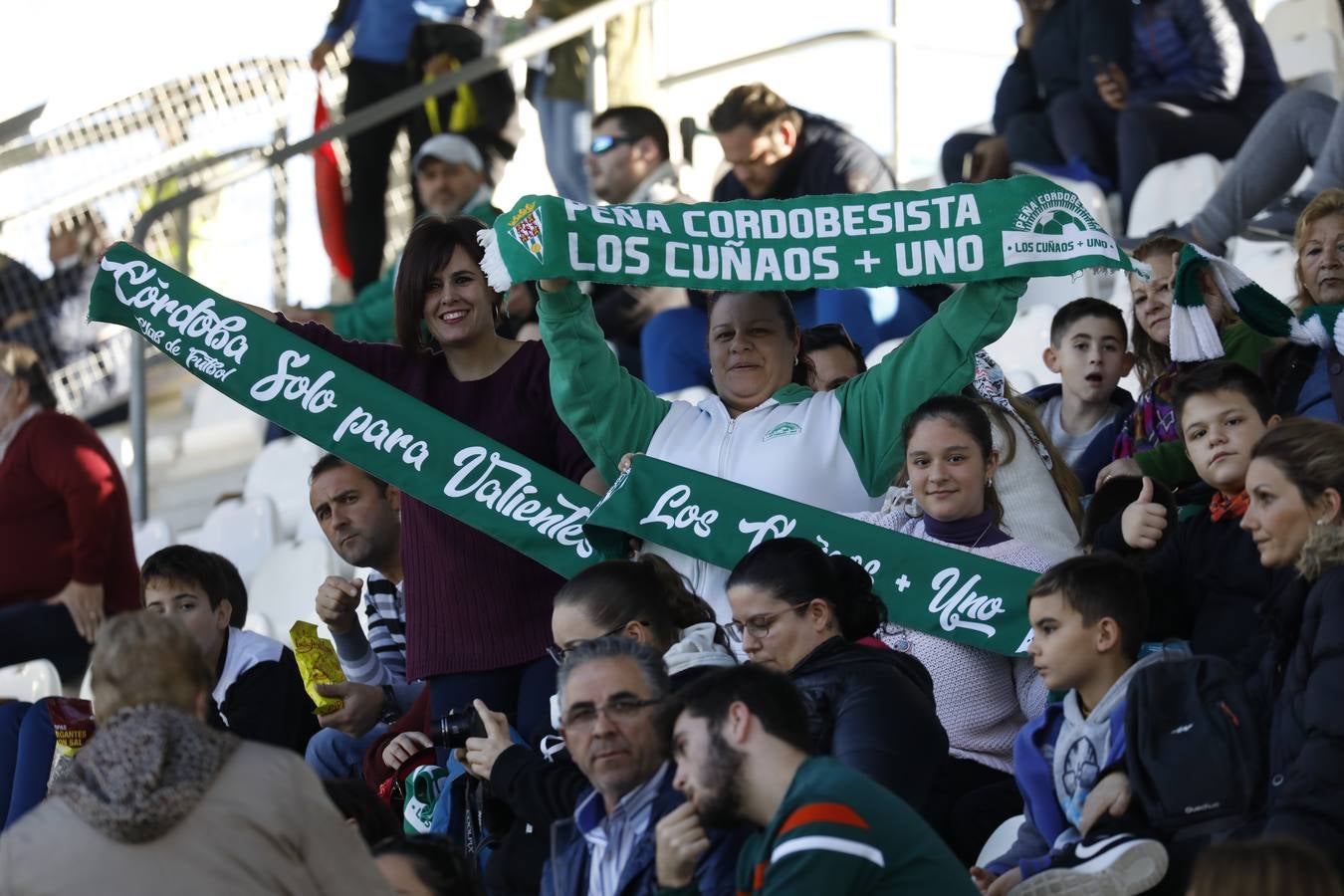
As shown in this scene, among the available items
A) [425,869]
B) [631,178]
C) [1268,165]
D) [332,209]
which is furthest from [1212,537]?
[332,209]

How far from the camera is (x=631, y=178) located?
737 centimetres

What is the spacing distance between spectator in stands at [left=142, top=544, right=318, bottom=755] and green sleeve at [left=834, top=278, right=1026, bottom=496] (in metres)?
1.41

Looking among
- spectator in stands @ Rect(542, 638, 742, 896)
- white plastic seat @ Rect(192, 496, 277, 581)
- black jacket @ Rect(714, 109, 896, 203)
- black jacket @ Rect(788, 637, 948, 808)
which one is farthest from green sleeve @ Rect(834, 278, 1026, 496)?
white plastic seat @ Rect(192, 496, 277, 581)

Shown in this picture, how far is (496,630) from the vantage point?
14.3 feet

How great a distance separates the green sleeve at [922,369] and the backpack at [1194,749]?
3.18 ft

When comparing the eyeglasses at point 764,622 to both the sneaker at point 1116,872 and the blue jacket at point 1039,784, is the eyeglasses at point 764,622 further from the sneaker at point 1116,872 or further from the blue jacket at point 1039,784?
the sneaker at point 1116,872

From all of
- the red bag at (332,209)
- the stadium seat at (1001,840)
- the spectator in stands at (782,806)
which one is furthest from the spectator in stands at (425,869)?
the red bag at (332,209)

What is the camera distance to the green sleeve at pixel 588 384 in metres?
4.34

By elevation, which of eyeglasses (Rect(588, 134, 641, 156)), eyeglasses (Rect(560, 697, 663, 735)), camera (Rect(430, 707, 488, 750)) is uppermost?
eyeglasses (Rect(588, 134, 641, 156))

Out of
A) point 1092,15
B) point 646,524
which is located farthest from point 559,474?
point 1092,15

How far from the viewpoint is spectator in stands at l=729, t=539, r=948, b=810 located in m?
3.51

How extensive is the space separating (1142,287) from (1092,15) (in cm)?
270

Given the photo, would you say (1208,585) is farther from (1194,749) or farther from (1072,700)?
(1194,749)

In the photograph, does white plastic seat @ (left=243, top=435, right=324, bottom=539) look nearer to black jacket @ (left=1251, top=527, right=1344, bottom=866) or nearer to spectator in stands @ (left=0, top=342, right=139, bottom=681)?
spectator in stands @ (left=0, top=342, right=139, bottom=681)
